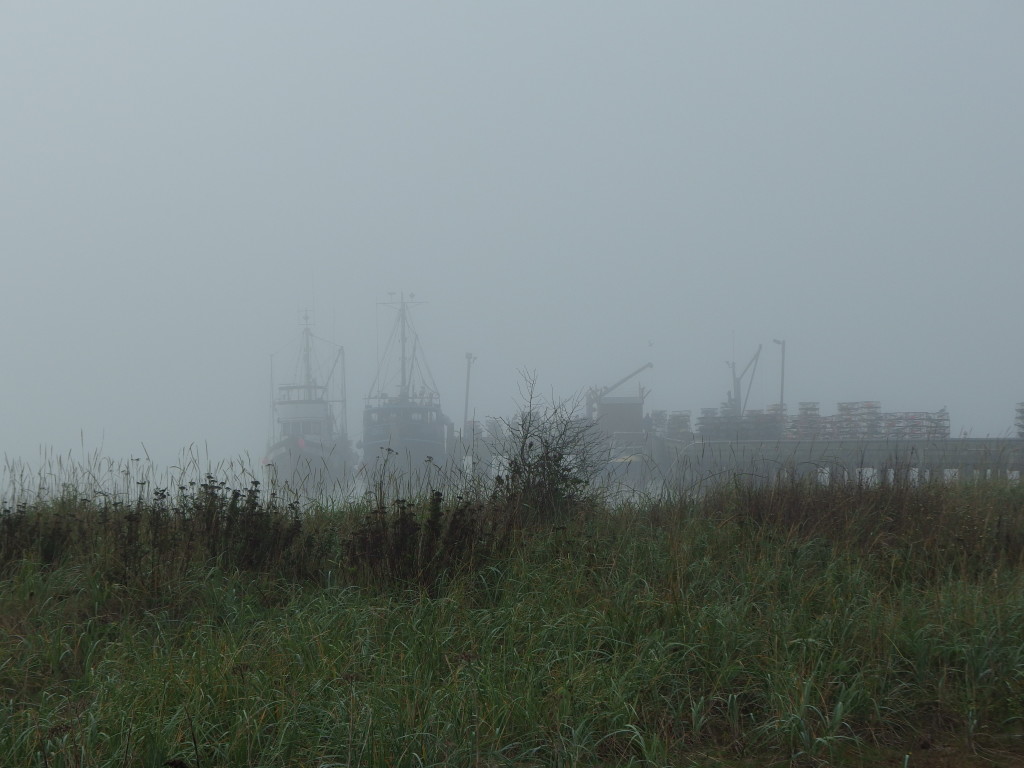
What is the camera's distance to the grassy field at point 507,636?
10.9 ft

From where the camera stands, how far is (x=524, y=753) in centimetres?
319

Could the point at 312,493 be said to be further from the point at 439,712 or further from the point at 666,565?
the point at 439,712

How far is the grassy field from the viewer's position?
332cm

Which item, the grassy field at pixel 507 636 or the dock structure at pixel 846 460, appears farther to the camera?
the dock structure at pixel 846 460

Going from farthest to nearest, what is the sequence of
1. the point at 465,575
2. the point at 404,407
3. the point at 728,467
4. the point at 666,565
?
the point at 404,407, the point at 728,467, the point at 465,575, the point at 666,565

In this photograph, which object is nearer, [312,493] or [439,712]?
[439,712]

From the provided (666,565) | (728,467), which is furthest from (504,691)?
(728,467)

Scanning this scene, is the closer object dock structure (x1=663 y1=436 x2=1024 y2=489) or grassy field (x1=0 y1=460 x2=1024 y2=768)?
grassy field (x1=0 y1=460 x2=1024 y2=768)

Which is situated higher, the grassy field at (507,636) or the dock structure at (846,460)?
the dock structure at (846,460)

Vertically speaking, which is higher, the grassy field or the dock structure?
the dock structure

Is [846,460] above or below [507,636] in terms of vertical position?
above

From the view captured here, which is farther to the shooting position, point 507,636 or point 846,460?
point 846,460

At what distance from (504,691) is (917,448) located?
7.31m

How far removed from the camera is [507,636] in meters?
4.40
